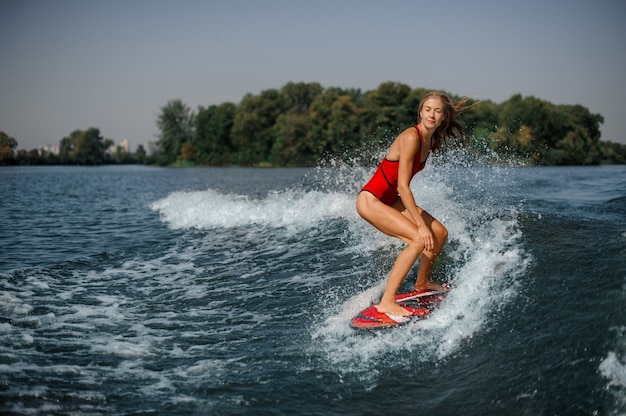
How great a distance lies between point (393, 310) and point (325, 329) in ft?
2.39

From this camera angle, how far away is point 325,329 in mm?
5363

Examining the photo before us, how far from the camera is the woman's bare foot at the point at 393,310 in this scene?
521cm

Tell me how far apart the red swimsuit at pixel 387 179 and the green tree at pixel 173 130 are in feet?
398

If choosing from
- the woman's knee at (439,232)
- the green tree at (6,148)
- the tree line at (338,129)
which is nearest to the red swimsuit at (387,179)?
the woman's knee at (439,232)

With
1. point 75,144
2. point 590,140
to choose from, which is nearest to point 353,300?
point 590,140

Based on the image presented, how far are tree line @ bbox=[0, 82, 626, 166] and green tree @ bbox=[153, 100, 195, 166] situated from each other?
236 millimetres

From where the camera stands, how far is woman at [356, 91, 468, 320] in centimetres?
520

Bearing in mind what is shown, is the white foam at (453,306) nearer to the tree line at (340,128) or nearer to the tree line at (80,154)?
the tree line at (340,128)

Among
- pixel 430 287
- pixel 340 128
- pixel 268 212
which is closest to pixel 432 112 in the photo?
pixel 430 287

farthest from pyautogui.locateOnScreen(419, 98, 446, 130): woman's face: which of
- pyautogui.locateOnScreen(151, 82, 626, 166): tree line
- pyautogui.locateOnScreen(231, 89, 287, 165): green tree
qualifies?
pyautogui.locateOnScreen(231, 89, 287, 165): green tree

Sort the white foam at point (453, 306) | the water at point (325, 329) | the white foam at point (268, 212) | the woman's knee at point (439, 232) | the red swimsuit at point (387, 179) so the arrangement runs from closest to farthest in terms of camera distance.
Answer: the water at point (325, 329) → the white foam at point (453, 306) → the red swimsuit at point (387, 179) → the woman's knee at point (439, 232) → the white foam at point (268, 212)

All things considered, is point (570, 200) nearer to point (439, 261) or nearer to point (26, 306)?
point (439, 261)

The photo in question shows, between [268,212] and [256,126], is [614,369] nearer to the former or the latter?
[268,212]

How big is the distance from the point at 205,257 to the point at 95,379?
5361mm
